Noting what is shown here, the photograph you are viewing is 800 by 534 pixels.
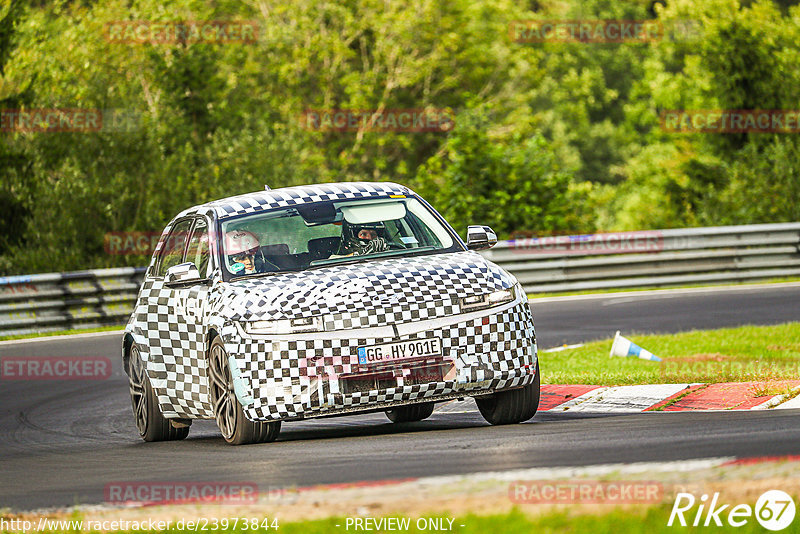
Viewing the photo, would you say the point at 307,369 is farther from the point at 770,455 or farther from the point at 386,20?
the point at 386,20

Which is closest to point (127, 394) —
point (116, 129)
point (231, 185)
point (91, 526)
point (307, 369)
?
point (307, 369)

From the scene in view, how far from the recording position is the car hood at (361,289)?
27.3ft

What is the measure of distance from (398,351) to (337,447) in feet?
2.25

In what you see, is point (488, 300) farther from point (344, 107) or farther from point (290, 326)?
point (344, 107)

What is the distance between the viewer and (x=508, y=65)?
5078cm

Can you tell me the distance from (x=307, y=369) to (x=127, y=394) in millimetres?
6091

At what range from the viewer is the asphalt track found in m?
6.76

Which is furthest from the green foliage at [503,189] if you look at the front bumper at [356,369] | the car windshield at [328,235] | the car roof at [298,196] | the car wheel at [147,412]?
the front bumper at [356,369]

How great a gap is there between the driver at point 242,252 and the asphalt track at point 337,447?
119 cm
